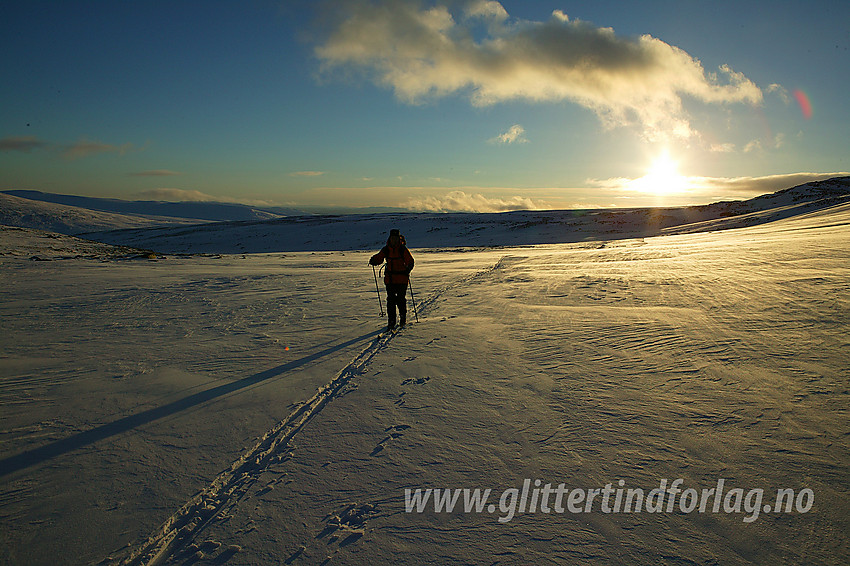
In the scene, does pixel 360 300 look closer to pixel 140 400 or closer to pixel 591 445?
pixel 140 400

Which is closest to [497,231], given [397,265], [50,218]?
[397,265]

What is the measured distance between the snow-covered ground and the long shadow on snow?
24mm

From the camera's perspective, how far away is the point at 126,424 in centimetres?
400

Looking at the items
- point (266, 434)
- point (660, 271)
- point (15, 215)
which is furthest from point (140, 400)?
point (15, 215)

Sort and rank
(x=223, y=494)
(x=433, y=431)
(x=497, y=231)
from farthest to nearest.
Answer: (x=497, y=231), (x=433, y=431), (x=223, y=494)

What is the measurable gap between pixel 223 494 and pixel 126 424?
1.83 meters

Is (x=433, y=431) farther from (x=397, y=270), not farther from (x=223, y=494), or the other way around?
(x=397, y=270)

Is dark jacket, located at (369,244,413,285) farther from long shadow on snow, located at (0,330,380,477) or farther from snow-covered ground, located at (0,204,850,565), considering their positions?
long shadow on snow, located at (0,330,380,477)

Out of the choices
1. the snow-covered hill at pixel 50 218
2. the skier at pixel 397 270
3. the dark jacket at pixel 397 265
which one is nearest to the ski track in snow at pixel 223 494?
the skier at pixel 397 270

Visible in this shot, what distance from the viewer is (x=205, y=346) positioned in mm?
6402

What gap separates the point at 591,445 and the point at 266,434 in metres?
2.87

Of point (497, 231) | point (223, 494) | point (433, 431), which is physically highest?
point (497, 231)

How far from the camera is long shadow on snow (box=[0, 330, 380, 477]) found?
3.37 metres

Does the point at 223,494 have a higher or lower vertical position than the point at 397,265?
lower
